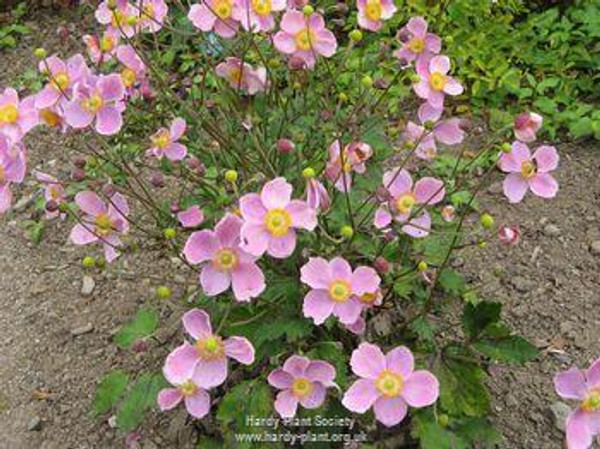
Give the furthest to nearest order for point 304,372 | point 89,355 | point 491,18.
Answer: point 491,18
point 89,355
point 304,372

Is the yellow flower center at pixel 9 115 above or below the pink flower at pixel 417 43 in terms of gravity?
below

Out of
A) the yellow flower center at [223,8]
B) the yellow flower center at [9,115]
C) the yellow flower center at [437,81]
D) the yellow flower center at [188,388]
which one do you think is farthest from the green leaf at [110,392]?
the yellow flower center at [437,81]

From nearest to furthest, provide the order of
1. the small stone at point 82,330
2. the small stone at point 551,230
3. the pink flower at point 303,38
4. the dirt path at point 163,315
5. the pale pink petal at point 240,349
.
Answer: the pale pink petal at point 240,349, the pink flower at point 303,38, the dirt path at point 163,315, the small stone at point 82,330, the small stone at point 551,230

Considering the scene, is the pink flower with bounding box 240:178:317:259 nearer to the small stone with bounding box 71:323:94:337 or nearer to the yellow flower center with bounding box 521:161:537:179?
the yellow flower center with bounding box 521:161:537:179

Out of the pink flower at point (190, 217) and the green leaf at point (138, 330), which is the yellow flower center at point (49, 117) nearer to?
the pink flower at point (190, 217)

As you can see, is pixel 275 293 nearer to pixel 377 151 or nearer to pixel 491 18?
pixel 377 151

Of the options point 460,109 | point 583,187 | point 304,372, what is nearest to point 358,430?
point 304,372
